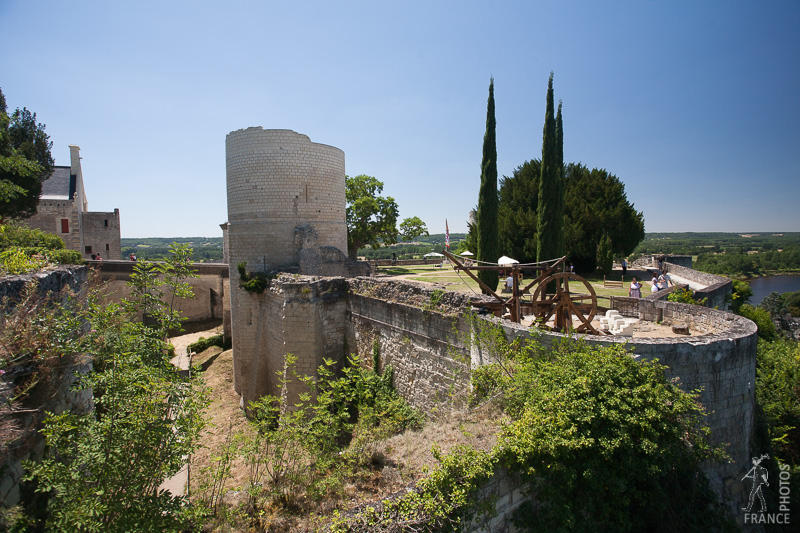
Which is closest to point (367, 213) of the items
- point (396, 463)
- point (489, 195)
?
point (489, 195)

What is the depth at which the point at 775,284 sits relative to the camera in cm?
7106

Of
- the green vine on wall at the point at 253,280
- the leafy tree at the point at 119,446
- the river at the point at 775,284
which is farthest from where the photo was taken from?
the river at the point at 775,284

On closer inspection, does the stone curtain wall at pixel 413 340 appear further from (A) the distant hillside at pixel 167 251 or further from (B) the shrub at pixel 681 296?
(B) the shrub at pixel 681 296

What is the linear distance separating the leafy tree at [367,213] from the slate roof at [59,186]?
20859 millimetres

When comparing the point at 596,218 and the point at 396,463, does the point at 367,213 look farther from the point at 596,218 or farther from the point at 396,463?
the point at 396,463

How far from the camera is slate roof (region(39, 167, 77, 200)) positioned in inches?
1097

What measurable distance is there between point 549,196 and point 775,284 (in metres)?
78.4

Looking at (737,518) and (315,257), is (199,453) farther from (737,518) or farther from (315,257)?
(737,518)

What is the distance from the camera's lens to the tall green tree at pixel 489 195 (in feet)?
68.8

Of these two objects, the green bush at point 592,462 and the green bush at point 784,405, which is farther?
the green bush at point 784,405

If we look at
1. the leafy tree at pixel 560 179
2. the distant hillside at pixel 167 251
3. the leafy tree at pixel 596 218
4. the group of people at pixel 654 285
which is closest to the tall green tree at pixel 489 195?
the leafy tree at pixel 560 179

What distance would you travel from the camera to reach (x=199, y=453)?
10719 mm

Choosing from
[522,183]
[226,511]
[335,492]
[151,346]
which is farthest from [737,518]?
[522,183]

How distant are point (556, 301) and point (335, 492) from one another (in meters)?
6.70
